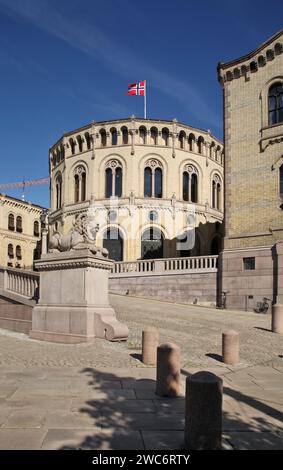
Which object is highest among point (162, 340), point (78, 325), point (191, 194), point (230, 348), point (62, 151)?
point (62, 151)

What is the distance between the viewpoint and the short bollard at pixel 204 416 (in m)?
4.46

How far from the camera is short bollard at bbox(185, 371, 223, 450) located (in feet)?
14.6

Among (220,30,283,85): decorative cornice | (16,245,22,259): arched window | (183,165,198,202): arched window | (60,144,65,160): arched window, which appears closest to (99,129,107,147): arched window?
(60,144,65,160): arched window

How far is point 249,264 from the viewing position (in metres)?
23.5

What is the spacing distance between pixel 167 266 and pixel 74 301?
15583 millimetres

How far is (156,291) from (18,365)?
60.0 ft

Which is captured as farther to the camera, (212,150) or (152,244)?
(212,150)

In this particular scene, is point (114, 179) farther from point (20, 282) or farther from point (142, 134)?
point (20, 282)

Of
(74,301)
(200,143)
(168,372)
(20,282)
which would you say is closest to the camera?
(168,372)

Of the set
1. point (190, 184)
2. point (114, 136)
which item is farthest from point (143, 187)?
point (114, 136)

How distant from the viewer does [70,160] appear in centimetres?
4519
